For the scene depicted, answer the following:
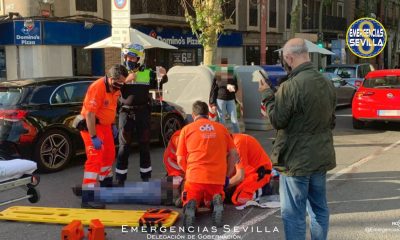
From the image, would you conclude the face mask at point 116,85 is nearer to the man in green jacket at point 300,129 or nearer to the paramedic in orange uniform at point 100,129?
the paramedic in orange uniform at point 100,129

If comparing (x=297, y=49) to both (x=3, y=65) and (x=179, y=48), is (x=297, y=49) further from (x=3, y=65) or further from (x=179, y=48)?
(x=179, y=48)

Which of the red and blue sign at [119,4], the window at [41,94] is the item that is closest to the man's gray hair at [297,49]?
the window at [41,94]

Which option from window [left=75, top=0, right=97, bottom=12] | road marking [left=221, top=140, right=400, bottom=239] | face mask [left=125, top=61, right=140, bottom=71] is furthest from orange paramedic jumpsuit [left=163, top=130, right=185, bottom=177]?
window [left=75, top=0, right=97, bottom=12]

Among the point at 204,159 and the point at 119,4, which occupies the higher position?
the point at 119,4

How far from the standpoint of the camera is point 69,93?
8.61 m

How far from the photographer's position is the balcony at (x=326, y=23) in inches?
1496

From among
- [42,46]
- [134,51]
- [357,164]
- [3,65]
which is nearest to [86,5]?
[42,46]

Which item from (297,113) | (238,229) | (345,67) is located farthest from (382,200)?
(345,67)

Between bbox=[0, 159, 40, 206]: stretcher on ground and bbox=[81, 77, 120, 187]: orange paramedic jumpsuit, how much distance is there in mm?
836

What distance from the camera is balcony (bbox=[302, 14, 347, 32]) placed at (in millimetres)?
38000

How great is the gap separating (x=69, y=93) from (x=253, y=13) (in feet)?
79.0

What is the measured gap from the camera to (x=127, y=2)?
393 inches

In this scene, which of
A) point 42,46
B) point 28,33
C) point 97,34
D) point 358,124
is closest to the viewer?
point 358,124

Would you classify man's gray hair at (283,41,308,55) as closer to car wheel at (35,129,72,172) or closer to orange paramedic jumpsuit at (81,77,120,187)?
orange paramedic jumpsuit at (81,77,120,187)
